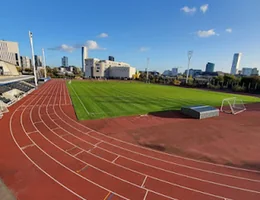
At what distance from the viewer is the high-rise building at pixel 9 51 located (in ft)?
232

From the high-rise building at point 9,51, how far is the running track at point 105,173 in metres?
82.6

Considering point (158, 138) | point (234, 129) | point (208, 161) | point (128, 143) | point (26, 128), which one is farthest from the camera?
point (234, 129)

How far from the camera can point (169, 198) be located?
5098 mm

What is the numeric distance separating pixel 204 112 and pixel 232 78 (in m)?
47.0

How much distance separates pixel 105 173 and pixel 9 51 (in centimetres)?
9614

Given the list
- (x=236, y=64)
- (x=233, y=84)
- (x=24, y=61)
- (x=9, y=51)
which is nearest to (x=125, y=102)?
(x=233, y=84)

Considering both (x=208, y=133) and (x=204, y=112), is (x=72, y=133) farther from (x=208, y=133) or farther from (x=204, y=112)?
(x=204, y=112)

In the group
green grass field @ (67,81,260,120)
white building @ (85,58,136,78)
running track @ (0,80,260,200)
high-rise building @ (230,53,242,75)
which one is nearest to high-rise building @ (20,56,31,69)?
white building @ (85,58,136,78)

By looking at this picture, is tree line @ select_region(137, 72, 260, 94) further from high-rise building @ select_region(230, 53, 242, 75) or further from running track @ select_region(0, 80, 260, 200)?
high-rise building @ select_region(230, 53, 242, 75)

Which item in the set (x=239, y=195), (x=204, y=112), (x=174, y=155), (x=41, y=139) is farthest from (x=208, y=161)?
(x=41, y=139)

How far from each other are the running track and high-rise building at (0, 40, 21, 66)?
271 feet

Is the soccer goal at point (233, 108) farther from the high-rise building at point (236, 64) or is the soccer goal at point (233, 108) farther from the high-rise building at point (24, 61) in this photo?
the high-rise building at point (236, 64)

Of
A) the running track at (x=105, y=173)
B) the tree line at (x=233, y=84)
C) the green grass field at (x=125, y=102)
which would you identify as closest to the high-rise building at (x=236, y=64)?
the tree line at (x=233, y=84)

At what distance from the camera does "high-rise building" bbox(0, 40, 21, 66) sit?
232 ft
